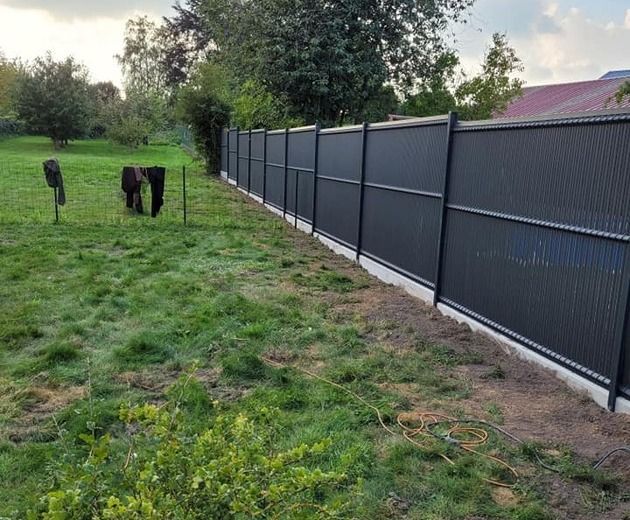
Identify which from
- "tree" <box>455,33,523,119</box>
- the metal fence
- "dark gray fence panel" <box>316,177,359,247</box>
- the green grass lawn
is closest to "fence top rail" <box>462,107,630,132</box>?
the metal fence

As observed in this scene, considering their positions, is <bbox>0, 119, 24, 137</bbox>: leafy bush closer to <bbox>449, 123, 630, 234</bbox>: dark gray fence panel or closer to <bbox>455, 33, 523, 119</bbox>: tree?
<bbox>455, 33, 523, 119</bbox>: tree

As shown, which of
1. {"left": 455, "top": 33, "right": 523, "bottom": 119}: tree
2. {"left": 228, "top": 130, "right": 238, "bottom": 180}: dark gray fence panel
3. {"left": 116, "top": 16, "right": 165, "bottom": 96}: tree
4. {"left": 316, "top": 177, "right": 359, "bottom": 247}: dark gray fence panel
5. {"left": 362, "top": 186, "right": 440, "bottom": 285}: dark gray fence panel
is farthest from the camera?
{"left": 116, "top": 16, "right": 165, "bottom": 96}: tree

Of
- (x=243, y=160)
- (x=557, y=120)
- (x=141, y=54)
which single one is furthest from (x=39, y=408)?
(x=141, y=54)

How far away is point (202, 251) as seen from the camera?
28.5 feet

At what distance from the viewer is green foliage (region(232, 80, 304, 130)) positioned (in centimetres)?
2016

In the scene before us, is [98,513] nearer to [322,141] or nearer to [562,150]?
[562,150]

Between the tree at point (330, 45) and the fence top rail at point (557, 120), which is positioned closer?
the fence top rail at point (557, 120)

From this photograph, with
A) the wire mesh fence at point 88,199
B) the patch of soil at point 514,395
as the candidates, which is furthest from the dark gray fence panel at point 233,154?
the patch of soil at point 514,395

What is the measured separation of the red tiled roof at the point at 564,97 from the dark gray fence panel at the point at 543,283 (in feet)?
51.7

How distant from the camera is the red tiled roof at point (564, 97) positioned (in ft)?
67.3

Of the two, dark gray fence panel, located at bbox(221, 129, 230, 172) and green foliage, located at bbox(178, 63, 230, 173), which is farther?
green foliage, located at bbox(178, 63, 230, 173)

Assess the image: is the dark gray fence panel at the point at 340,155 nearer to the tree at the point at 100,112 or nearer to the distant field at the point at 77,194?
the distant field at the point at 77,194

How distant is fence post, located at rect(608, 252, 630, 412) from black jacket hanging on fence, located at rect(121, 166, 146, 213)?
30.2ft

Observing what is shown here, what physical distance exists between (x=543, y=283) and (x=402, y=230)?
264 centimetres
